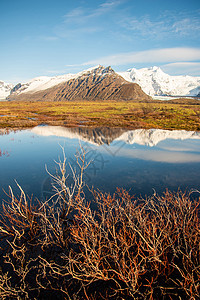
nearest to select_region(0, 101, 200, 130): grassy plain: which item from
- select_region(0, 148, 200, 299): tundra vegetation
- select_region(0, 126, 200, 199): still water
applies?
select_region(0, 126, 200, 199): still water

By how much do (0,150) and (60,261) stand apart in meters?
25.1

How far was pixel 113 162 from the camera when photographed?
965 inches

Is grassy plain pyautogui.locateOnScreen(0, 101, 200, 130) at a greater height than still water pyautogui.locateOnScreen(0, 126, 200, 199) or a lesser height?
greater

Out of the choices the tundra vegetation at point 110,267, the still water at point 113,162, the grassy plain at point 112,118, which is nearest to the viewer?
the tundra vegetation at point 110,267

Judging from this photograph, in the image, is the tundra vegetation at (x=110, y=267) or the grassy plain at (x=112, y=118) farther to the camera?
the grassy plain at (x=112, y=118)

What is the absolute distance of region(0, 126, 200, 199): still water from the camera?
58.7 feet

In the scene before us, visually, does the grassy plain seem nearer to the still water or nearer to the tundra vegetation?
the still water

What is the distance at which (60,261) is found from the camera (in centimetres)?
938

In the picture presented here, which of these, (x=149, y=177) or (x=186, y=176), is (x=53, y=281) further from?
(x=186, y=176)

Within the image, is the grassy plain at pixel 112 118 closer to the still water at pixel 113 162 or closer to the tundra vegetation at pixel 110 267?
the still water at pixel 113 162

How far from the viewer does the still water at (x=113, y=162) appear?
705 inches

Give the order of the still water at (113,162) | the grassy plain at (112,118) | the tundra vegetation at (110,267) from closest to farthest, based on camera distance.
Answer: the tundra vegetation at (110,267), the still water at (113,162), the grassy plain at (112,118)

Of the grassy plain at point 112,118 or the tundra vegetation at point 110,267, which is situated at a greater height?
the grassy plain at point 112,118

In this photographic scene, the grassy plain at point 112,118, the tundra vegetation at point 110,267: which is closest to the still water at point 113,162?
the tundra vegetation at point 110,267
